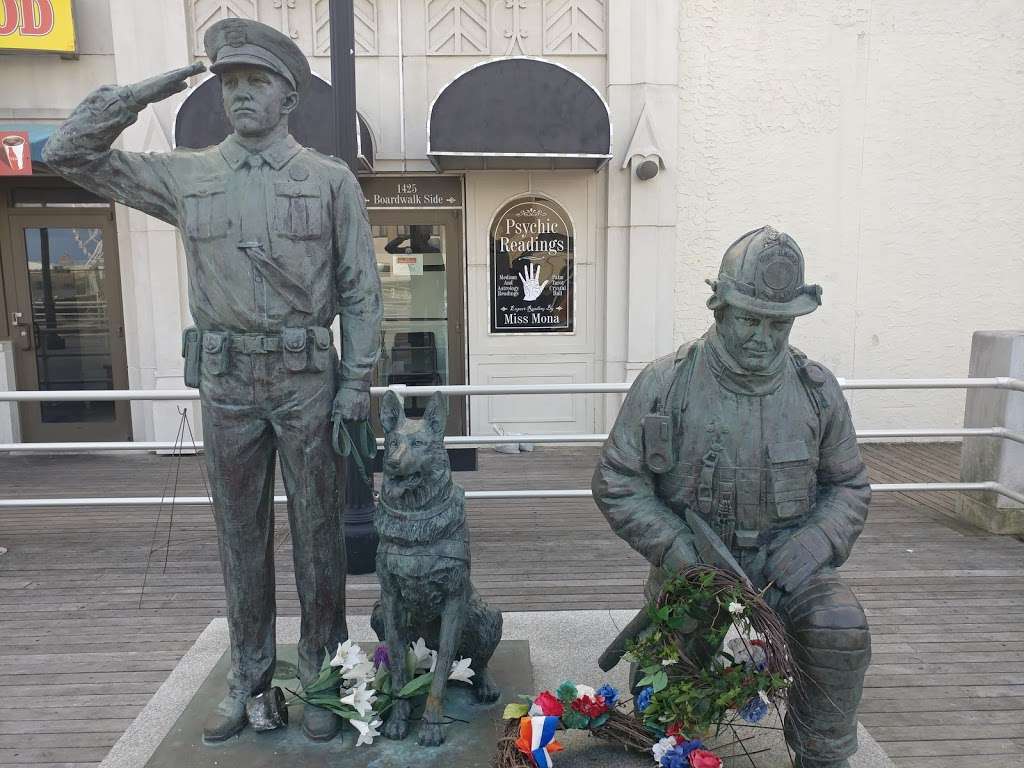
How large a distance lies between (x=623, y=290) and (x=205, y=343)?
6387 millimetres

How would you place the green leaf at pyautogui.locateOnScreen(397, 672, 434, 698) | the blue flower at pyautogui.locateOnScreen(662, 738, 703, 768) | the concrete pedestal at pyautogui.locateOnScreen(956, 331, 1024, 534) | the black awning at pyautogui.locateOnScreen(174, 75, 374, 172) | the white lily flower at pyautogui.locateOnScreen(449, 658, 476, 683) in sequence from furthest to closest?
1. the black awning at pyautogui.locateOnScreen(174, 75, 374, 172)
2. the concrete pedestal at pyautogui.locateOnScreen(956, 331, 1024, 534)
3. the white lily flower at pyautogui.locateOnScreen(449, 658, 476, 683)
4. the green leaf at pyautogui.locateOnScreen(397, 672, 434, 698)
5. the blue flower at pyautogui.locateOnScreen(662, 738, 703, 768)

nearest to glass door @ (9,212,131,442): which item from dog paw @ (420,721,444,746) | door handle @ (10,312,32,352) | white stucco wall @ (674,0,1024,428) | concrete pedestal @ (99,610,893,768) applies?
door handle @ (10,312,32,352)

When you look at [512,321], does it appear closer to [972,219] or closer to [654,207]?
[654,207]

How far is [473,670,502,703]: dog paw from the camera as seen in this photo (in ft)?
9.71

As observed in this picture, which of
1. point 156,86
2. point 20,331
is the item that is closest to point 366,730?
point 156,86

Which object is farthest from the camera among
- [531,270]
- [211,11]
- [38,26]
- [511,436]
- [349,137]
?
[531,270]

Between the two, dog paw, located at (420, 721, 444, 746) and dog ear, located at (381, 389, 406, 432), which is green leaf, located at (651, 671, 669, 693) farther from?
dog ear, located at (381, 389, 406, 432)

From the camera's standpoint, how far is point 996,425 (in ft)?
19.4

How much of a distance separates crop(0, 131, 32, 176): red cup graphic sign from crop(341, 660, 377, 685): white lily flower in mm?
7112

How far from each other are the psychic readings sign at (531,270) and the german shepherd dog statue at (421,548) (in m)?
5.98

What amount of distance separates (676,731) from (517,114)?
242 inches

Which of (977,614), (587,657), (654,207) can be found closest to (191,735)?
(587,657)

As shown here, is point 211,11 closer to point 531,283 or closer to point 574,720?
point 531,283

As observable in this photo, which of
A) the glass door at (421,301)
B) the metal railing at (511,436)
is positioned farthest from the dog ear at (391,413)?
the glass door at (421,301)
